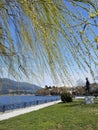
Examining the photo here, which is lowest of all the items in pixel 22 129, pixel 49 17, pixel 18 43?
pixel 22 129

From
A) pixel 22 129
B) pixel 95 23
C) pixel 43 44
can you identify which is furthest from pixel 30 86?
pixel 22 129

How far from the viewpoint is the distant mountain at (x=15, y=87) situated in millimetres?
1664

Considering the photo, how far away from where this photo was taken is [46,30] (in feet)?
4.83

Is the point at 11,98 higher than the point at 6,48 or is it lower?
lower

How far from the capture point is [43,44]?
59.4 inches

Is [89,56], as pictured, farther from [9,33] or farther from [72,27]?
[9,33]

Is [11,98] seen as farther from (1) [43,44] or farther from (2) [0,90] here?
(1) [43,44]

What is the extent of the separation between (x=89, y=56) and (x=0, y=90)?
1.83 ft

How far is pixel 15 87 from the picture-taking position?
1707mm

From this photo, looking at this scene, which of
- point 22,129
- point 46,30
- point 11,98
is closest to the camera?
point 46,30

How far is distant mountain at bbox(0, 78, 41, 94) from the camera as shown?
5.46ft

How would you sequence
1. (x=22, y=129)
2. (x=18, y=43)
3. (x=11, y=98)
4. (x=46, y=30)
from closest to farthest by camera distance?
(x=46, y=30) → (x=18, y=43) → (x=11, y=98) → (x=22, y=129)

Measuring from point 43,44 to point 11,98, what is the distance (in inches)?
18.7

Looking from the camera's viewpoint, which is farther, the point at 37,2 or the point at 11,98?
the point at 11,98
